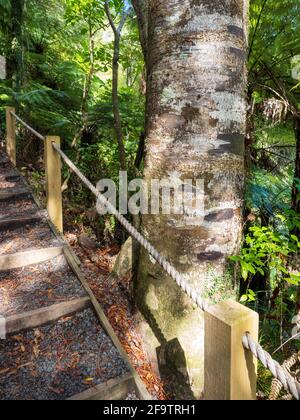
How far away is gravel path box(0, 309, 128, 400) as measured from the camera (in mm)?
1874

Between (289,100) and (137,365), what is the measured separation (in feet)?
12.3

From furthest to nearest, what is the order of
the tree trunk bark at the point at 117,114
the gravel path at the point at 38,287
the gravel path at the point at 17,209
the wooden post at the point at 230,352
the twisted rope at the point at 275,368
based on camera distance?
1. the tree trunk bark at the point at 117,114
2. the gravel path at the point at 17,209
3. the gravel path at the point at 38,287
4. the wooden post at the point at 230,352
5. the twisted rope at the point at 275,368

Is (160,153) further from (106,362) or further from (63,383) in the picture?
(63,383)

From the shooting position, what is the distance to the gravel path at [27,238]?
122 inches

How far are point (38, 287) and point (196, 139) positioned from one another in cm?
182

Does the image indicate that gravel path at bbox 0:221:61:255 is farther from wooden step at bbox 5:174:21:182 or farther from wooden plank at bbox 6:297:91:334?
wooden step at bbox 5:174:21:182

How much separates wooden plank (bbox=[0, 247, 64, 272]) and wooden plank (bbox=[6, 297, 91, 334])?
725mm

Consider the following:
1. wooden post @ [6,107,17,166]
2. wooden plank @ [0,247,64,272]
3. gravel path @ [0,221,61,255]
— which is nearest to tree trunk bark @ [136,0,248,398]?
wooden plank @ [0,247,64,272]

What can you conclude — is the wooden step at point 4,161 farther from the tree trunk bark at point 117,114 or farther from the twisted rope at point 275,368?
the twisted rope at point 275,368

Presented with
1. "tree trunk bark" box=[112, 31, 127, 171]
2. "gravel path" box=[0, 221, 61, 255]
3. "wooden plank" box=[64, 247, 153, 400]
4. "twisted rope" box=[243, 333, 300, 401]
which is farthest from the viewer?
"tree trunk bark" box=[112, 31, 127, 171]

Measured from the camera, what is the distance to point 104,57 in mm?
5773

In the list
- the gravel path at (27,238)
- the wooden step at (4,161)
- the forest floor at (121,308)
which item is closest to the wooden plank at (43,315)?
the forest floor at (121,308)

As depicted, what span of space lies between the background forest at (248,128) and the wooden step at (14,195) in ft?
1.72

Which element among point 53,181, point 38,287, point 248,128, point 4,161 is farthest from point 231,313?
point 4,161
